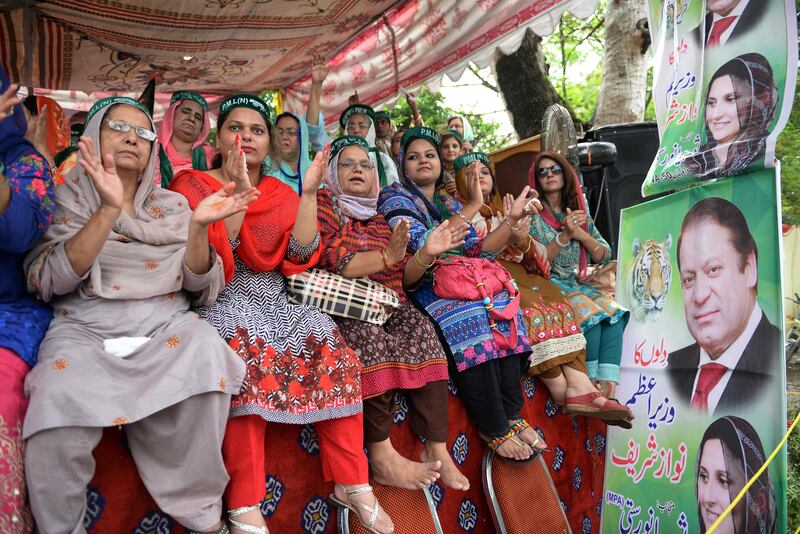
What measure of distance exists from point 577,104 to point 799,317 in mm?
7836

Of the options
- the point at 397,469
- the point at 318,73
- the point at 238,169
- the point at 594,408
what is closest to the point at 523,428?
the point at 594,408

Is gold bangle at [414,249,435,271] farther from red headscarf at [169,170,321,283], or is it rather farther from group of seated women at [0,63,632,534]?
red headscarf at [169,170,321,283]

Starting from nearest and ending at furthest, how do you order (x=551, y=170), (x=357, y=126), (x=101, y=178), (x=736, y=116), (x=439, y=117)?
(x=101, y=178) → (x=736, y=116) → (x=551, y=170) → (x=357, y=126) → (x=439, y=117)

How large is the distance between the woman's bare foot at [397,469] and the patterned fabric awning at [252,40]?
8.78 feet

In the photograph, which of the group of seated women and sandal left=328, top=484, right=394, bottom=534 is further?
sandal left=328, top=484, right=394, bottom=534

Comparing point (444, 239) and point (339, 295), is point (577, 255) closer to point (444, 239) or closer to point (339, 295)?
point (444, 239)

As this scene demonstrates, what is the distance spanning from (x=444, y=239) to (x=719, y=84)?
1.31m

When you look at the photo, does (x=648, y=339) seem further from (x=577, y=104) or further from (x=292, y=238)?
(x=577, y=104)

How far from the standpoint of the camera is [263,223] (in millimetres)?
2777

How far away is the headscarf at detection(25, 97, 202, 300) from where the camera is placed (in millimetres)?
2236

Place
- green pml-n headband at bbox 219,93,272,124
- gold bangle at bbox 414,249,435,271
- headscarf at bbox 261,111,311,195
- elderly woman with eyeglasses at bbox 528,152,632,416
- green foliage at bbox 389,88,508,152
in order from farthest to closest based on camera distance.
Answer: green foliage at bbox 389,88,508,152 → elderly woman with eyeglasses at bbox 528,152,632,416 → headscarf at bbox 261,111,311,195 → gold bangle at bbox 414,249,435,271 → green pml-n headband at bbox 219,93,272,124

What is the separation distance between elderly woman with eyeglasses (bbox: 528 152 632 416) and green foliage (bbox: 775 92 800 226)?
2.52 m

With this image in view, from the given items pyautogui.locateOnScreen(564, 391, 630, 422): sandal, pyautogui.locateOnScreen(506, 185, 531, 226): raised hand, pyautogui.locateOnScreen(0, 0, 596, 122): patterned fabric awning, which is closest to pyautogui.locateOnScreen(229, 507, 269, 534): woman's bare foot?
pyautogui.locateOnScreen(564, 391, 630, 422): sandal

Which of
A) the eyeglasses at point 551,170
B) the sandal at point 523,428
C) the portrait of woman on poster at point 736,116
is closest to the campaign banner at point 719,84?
the portrait of woman on poster at point 736,116
